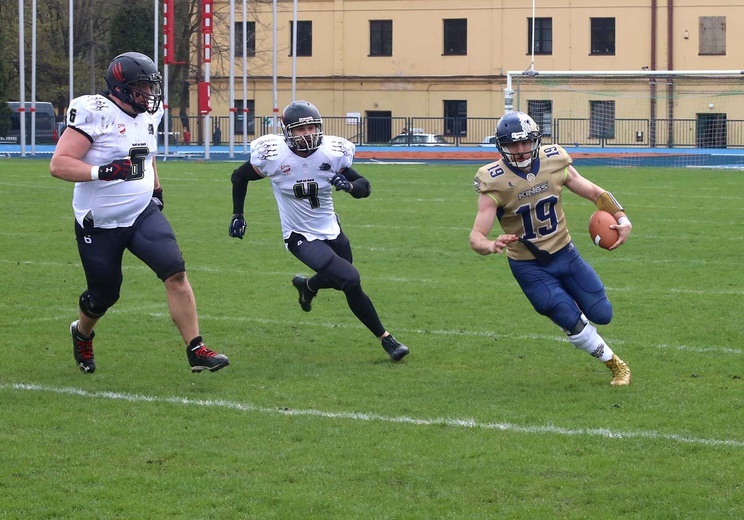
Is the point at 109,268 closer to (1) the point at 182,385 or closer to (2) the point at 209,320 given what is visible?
(1) the point at 182,385

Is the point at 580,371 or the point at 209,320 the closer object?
the point at 580,371

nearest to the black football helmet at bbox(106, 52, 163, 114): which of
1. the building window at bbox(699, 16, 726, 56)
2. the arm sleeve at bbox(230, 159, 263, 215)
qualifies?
the arm sleeve at bbox(230, 159, 263, 215)

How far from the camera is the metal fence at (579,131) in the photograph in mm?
36938

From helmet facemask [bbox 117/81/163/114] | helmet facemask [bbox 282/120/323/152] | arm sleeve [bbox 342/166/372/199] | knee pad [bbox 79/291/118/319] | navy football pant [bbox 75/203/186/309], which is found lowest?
knee pad [bbox 79/291/118/319]

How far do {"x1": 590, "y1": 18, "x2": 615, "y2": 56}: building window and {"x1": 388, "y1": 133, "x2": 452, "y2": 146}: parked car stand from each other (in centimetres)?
763

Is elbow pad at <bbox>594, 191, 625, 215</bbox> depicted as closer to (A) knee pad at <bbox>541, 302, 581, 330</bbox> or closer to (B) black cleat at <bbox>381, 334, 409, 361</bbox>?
(A) knee pad at <bbox>541, 302, 581, 330</bbox>

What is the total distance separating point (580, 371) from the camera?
22.1ft

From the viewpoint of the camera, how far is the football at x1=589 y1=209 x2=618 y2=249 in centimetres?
646

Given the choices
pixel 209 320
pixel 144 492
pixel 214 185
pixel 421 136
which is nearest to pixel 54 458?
pixel 144 492

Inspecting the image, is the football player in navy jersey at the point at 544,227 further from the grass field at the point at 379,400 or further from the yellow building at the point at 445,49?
the yellow building at the point at 445,49

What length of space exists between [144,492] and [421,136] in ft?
115

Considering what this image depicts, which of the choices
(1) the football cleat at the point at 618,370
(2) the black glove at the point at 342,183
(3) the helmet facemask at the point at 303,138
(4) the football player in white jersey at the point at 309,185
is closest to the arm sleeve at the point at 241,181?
(4) the football player in white jersey at the point at 309,185

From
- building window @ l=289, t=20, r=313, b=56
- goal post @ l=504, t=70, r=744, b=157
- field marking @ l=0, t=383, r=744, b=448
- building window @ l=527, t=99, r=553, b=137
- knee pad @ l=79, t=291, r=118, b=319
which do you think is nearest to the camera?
field marking @ l=0, t=383, r=744, b=448

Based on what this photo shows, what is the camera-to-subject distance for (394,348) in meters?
7.07
